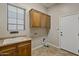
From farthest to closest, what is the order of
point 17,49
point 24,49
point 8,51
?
point 24,49 < point 17,49 < point 8,51

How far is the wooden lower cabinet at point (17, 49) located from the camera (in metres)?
1.61

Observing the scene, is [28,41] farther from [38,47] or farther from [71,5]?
[71,5]

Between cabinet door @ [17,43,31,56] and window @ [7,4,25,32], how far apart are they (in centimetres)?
37

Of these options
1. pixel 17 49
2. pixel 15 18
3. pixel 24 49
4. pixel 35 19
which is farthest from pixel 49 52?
pixel 15 18

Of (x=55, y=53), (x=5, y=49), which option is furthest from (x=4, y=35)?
(x=55, y=53)

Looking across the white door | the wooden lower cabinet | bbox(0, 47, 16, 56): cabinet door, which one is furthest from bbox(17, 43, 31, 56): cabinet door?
the white door

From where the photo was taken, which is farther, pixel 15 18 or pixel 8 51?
pixel 15 18

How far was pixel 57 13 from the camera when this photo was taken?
186 centimetres

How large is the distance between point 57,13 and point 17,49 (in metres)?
1.11

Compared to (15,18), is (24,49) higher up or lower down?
lower down

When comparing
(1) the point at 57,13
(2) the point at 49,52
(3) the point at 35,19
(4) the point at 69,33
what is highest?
(1) the point at 57,13

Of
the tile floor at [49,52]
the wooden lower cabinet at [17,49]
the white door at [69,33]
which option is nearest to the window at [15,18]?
the wooden lower cabinet at [17,49]

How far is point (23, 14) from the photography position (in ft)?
6.14

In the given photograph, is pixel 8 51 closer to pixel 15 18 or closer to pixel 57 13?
pixel 15 18
